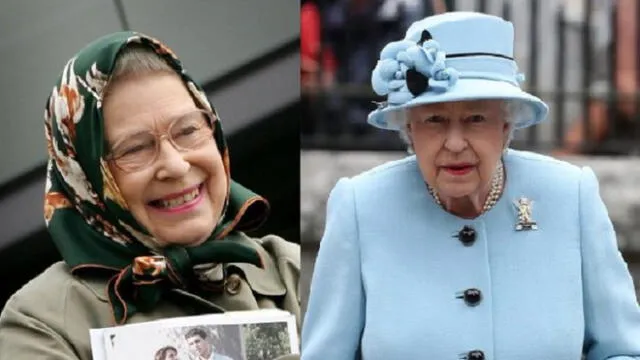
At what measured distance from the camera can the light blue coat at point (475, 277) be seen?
235 centimetres

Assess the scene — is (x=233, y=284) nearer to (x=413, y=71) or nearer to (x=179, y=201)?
(x=179, y=201)

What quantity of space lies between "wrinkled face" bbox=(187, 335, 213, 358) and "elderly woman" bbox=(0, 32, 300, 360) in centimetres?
5

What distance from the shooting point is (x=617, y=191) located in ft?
12.1

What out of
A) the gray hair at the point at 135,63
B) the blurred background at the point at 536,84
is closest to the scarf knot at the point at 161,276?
the gray hair at the point at 135,63

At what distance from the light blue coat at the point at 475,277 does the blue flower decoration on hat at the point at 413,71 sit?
0.17 metres

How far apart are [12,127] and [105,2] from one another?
11.2 inches

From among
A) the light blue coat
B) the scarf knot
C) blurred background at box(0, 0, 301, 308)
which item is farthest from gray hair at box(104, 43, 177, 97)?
the light blue coat

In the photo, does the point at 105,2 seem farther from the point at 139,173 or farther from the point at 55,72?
the point at 139,173

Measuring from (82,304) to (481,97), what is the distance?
79cm

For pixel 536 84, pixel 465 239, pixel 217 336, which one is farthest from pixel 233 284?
pixel 536 84

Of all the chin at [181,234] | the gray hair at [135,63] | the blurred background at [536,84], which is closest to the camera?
the gray hair at [135,63]

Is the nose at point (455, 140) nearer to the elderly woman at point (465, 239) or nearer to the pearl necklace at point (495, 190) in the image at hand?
the elderly woman at point (465, 239)

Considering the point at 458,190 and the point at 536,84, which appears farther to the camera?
the point at 536,84

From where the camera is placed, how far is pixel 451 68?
232 centimetres
